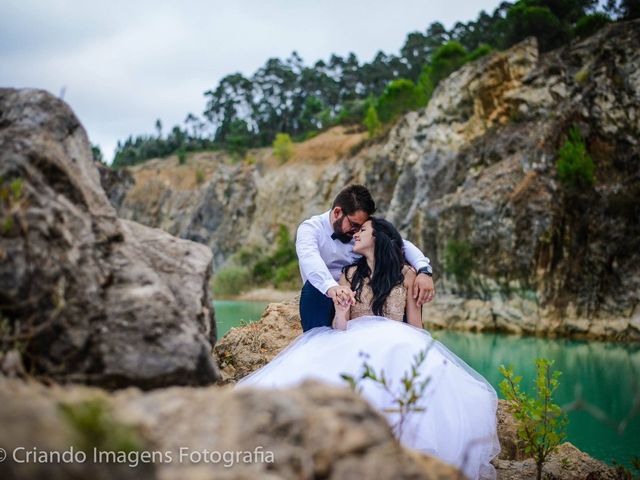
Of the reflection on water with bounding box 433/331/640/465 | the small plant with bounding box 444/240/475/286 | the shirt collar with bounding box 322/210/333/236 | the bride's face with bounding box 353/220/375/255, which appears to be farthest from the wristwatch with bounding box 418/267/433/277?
the small plant with bounding box 444/240/475/286

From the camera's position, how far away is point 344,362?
3.10m

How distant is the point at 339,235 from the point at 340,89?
7123 cm

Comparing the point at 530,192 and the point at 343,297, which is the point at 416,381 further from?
the point at 530,192

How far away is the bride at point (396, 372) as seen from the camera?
9.34 feet

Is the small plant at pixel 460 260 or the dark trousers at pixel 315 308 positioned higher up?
the dark trousers at pixel 315 308

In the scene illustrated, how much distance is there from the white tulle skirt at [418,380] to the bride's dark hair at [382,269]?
547mm

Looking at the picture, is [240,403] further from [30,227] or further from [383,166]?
[383,166]

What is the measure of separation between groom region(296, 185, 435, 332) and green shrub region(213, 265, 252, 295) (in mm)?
38894

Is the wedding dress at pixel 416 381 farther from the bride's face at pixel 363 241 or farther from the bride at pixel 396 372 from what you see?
the bride's face at pixel 363 241

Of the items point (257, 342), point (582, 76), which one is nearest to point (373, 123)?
point (582, 76)

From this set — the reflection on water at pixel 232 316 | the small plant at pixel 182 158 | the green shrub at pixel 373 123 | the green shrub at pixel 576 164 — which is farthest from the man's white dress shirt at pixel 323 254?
the small plant at pixel 182 158

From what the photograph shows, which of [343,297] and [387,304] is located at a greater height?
[343,297]

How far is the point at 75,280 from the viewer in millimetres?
2123

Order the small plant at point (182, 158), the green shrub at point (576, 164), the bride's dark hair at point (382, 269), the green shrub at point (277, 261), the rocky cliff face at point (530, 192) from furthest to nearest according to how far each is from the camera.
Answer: the small plant at point (182, 158) → the green shrub at point (277, 261) → the green shrub at point (576, 164) → the rocky cliff face at point (530, 192) → the bride's dark hair at point (382, 269)
